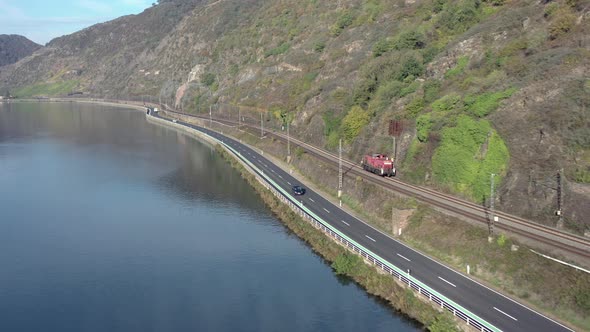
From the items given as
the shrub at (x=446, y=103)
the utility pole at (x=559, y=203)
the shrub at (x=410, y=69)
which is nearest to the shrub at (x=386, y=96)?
the shrub at (x=410, y=69)

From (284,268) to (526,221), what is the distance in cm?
2462

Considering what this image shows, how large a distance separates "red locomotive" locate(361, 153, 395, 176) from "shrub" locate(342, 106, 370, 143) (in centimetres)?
1338

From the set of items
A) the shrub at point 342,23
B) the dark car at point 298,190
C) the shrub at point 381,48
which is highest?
the shrub at point 342,23

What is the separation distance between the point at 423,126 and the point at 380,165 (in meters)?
7.86

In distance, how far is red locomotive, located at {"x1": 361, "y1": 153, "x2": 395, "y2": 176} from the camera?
7050 cm

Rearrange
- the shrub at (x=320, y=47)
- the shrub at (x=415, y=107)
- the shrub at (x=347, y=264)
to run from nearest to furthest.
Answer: the shrub at (x=347, y=264), the shrub at (x=415, y=107), the shrub at (x=320, y=47)

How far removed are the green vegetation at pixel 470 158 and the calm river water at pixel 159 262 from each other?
18.5m

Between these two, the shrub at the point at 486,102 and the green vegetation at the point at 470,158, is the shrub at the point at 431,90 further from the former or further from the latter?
the green vegetation at the point at 470,158

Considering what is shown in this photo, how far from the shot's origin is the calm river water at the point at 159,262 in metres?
44.2

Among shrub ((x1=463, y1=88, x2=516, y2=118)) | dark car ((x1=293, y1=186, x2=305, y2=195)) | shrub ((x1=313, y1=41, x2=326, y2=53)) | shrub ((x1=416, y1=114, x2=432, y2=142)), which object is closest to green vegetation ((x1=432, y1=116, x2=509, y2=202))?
shrub ((x1=463, y1=88, x2=516, y2=118))

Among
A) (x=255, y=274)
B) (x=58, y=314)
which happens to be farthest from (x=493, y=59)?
(x=58, y=314)

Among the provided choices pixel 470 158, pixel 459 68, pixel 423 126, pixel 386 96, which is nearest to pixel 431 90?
pixel 459 68

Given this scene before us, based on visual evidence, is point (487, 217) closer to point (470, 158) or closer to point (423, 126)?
point (470, 158)

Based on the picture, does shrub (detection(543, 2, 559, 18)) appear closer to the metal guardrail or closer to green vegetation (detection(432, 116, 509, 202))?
green vegetation (detection(432, 116, 509, 202))
